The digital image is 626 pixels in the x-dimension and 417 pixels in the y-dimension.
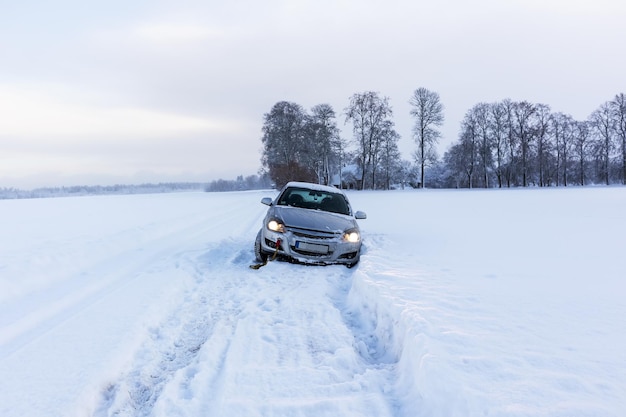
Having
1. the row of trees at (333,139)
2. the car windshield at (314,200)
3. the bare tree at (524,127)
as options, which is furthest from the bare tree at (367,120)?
the car windshield at (314,200)

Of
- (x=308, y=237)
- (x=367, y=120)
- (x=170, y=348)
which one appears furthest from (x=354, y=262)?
(x=367, y=120)

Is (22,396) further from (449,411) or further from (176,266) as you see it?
(176,266)

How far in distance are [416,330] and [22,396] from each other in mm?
3359

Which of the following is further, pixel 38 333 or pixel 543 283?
pixel 543 283

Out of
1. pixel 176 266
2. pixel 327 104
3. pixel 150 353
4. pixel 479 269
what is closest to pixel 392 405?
pixel 150 353

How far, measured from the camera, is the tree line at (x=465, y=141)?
4662 centimetres

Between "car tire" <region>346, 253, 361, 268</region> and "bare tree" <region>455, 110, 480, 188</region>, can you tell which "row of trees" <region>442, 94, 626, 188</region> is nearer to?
"bare tree" <region>455, 110, 480, 188</region>

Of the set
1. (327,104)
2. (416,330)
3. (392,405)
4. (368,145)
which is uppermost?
(327,104)

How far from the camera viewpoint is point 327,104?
50.8 m


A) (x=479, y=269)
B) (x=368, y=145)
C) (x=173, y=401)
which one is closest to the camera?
(x=173, y=401)

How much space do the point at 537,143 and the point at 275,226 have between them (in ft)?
177

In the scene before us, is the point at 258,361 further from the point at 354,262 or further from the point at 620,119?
the point at 620,119

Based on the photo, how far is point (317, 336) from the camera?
13.1 feet

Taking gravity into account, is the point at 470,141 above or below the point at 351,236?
above
